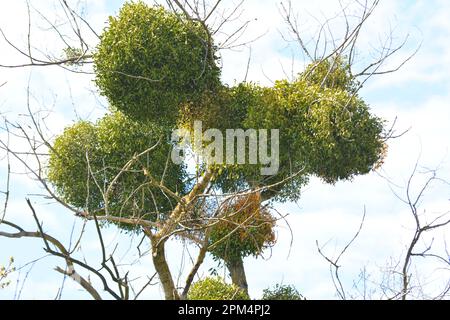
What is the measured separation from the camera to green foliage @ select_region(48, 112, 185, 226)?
542 inches

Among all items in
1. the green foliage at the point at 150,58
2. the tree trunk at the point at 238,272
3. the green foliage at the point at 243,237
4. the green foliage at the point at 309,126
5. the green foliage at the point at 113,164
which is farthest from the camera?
the green foliage at the point at 113,164

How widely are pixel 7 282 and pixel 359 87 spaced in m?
6.86

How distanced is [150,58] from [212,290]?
144 inches

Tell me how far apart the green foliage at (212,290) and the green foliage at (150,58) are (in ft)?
9.75

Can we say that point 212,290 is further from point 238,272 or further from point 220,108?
point 220,108

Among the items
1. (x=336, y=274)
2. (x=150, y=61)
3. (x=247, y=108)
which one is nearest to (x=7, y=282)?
(x=336, y=274)

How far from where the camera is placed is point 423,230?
20.5 feet

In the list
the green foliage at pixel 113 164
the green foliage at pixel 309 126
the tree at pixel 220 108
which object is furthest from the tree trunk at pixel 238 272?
the green foliage at pixel 113 164

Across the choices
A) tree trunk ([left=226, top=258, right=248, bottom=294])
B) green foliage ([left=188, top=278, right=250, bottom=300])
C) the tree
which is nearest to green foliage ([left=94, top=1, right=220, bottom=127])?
the tree

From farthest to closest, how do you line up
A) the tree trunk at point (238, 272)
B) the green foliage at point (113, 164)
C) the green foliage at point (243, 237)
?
the green foliage at point (113, 164) → the tree trunk at point (238, 272) → the green foliage at point (243, 237)

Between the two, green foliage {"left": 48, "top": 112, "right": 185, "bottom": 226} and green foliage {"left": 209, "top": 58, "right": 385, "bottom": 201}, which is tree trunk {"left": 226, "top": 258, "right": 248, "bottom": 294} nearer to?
green foliage {"left": 209, "top": 58, "right": 385, "bottom": 201}

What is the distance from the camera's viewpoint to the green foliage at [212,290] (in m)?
11.2

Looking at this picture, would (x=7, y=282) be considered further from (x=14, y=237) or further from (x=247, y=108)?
(x=247, y=108)

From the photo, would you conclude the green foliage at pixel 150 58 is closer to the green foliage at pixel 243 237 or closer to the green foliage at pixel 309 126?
the green foliage at pixel 309 126
